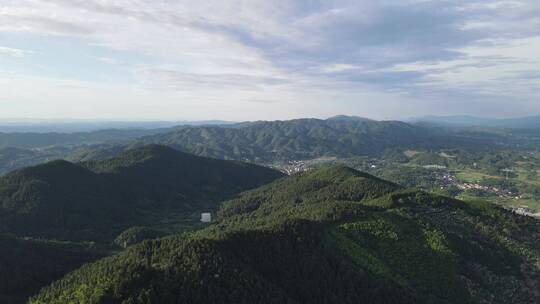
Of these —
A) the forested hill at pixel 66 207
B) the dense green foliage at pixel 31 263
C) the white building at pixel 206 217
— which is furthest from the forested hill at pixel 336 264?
the forested hill at pixel 66 207

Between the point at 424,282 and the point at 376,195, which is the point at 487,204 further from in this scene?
the point at 424,282

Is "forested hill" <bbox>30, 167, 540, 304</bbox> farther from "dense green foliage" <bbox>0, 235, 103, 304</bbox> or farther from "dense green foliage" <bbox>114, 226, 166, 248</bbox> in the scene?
"dense green foliage" <bbox>114, 226, 166, 248</bbox>

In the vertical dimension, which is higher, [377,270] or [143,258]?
[143,258]

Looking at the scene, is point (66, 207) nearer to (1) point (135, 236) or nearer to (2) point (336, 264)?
(1) point (135, 236)

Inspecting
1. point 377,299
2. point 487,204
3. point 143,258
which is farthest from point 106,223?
point 487,204

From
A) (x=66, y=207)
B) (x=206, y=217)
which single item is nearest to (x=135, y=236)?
(x=206, y=217)

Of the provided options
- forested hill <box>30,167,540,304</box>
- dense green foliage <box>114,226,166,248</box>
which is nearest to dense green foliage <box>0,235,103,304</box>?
forested hill <box>30,167,540,304</box>

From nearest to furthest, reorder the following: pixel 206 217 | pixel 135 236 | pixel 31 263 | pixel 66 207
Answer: pixel 31 263 → pixel 135 236 → pixel 66 207 → pixel 206 217

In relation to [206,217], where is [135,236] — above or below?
above
